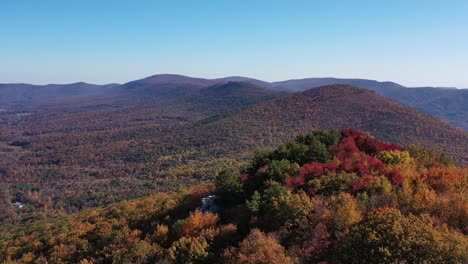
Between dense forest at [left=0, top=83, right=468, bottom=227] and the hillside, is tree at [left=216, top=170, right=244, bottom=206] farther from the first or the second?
the hillside

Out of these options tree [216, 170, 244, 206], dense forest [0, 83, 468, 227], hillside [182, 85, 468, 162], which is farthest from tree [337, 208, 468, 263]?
hillside [182, 85, 468, 162]

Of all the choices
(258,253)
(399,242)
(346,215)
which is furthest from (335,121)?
(258,253)

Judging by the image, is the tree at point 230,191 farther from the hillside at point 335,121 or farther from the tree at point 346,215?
the hillside at point 335,121

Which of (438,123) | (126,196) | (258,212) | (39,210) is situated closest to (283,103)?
(438,123)

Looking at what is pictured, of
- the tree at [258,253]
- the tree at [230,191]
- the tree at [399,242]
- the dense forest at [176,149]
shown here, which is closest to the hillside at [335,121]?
the dense forest at [176,149]

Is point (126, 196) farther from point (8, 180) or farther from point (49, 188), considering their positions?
point (8, 180)

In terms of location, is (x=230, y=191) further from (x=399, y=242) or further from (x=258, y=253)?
(x=399, y=242)

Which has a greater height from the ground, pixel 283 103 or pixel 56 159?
pixel 283 103

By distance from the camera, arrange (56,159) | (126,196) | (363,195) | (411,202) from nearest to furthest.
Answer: (411,202)
(363,195)
(126,196)
(56,159)
